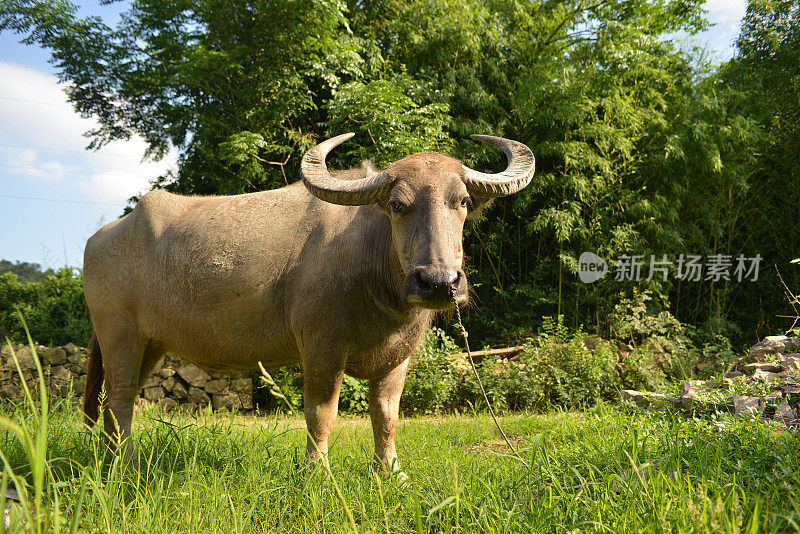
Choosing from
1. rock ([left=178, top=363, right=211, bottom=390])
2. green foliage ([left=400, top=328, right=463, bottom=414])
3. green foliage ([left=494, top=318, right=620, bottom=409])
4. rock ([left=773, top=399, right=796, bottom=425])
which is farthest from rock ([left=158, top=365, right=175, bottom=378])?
rock ([left=773, top=399, right=796, bottom=425])

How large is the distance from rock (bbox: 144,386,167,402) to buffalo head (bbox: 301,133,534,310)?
5563 mm

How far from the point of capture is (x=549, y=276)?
905cm

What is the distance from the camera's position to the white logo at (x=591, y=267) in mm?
8578

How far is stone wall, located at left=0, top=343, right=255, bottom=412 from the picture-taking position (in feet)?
22.1

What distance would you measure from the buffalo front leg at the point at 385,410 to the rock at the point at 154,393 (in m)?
5.16

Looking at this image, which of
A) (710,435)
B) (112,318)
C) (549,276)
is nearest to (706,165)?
(549,276)

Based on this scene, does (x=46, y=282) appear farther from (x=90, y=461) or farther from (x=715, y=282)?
(x=715, y=282)

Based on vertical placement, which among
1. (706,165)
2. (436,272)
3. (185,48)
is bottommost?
(436,272)

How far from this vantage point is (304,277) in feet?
9.41

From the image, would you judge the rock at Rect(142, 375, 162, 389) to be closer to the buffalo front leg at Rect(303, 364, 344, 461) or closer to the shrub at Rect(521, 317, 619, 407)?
the shrub at Rect(521, 317, 619, 407)

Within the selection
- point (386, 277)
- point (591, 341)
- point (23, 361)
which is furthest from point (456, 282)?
point (23, 361)

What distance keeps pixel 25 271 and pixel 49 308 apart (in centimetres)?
154

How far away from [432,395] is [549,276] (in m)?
3.45
